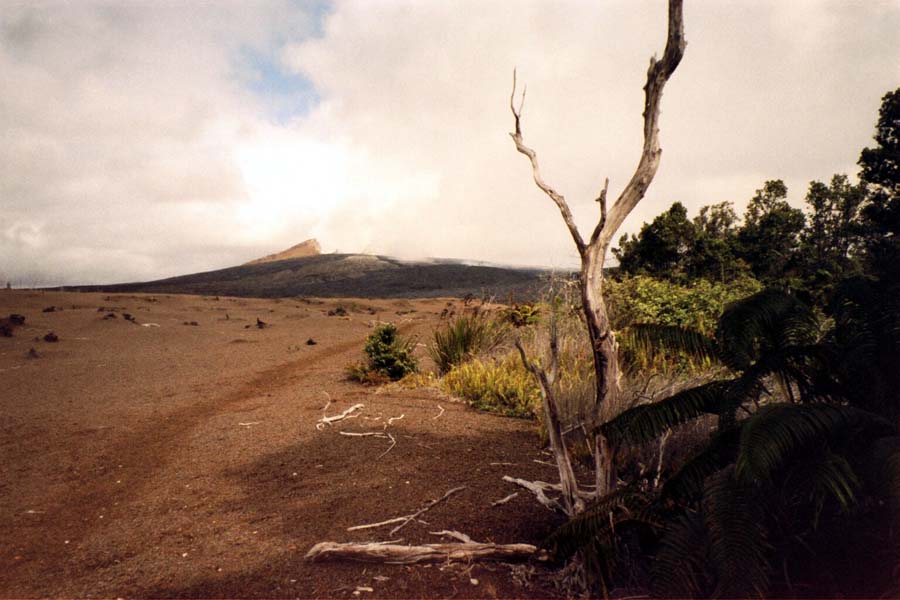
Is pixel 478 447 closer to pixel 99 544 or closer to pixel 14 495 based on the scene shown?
pixel 99 544

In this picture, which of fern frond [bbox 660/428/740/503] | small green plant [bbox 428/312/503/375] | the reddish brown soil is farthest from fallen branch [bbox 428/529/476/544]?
small green plant [bbox 428/312/503/375]

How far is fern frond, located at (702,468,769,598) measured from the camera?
159cm

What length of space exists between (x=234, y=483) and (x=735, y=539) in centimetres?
354

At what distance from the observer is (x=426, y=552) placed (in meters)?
2.51

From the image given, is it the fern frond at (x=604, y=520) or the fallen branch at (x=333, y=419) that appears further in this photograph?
the fallen branch at (x=333, y=419)

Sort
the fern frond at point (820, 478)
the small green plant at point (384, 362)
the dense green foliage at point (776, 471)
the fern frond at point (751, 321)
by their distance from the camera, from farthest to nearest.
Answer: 1. the small green plant at point (384, 362)
2. the fern frond at point (751, 321)
3. the dense green foliage at point (776, 471)
4. the fern frond at point (820, 478)

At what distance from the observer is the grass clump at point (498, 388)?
562 cm

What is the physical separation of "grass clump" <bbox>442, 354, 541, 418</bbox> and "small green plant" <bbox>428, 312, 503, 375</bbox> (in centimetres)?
99

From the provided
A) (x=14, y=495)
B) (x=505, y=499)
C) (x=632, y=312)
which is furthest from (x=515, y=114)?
(x=632, y=312)

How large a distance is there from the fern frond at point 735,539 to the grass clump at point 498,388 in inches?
143

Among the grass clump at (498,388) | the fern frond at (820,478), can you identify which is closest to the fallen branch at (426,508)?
the fern frond at (820,478)

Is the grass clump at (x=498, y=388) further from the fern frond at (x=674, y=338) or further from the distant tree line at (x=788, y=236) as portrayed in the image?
the distant tree line at (x=788, y=236)

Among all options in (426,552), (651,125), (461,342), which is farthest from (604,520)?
(461,342)

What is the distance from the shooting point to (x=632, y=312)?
8250 mm
